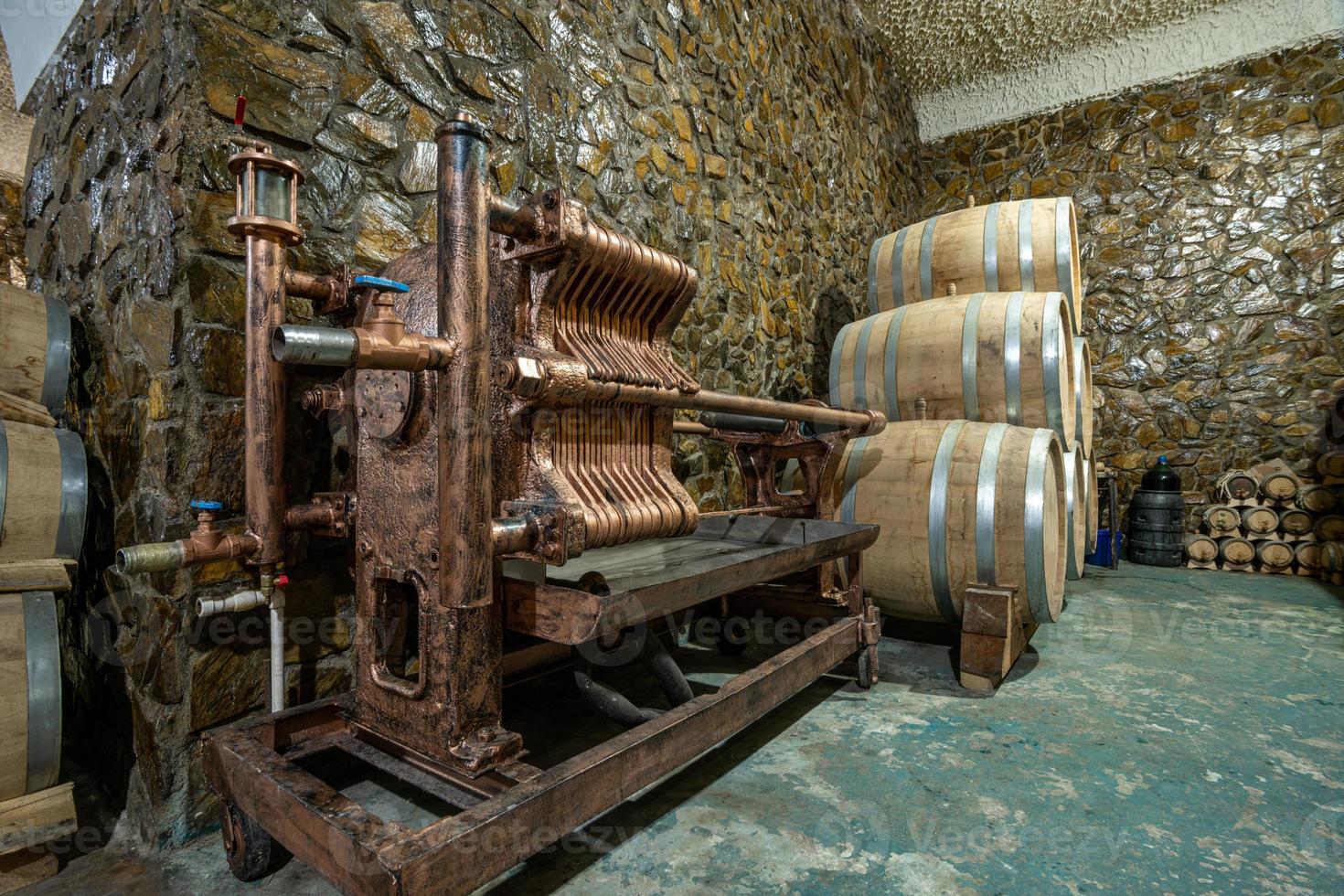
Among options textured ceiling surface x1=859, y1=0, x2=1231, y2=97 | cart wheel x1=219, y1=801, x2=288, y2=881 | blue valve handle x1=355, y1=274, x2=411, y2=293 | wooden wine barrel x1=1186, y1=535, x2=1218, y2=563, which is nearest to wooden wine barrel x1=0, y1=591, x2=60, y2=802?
cart wheel x1=219, y1=801, x2=288, y2=881

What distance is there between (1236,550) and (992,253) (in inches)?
147

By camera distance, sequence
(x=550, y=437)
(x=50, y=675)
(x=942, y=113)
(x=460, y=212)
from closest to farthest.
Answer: (x=460, y=212) → (x=50, y=675) → (x=550, y=437) → (x=942, y=113)

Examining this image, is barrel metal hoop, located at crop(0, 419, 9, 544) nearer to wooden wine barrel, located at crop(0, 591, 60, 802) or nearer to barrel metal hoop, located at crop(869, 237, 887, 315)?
wooden wine barrel, located at crop(0, 591, 60, 802)

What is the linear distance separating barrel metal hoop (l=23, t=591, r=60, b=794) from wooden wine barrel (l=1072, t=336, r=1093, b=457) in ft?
14.3

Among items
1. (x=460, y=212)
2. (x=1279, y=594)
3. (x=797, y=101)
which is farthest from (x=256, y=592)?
(x=1279, y=594)

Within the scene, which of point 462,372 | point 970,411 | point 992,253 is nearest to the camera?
point 462,372

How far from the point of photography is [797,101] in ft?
15.1

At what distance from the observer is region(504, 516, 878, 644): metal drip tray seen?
1.33 meters

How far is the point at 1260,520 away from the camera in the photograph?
5.33 meters

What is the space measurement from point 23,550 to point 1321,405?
25.3 feet

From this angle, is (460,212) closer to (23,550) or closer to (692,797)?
(23,550)

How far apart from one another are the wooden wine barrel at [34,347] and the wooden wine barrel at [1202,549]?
7.00 metres

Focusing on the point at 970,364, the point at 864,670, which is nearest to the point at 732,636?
the point at 864,670

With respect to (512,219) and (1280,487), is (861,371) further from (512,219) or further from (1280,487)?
(1280,487)
